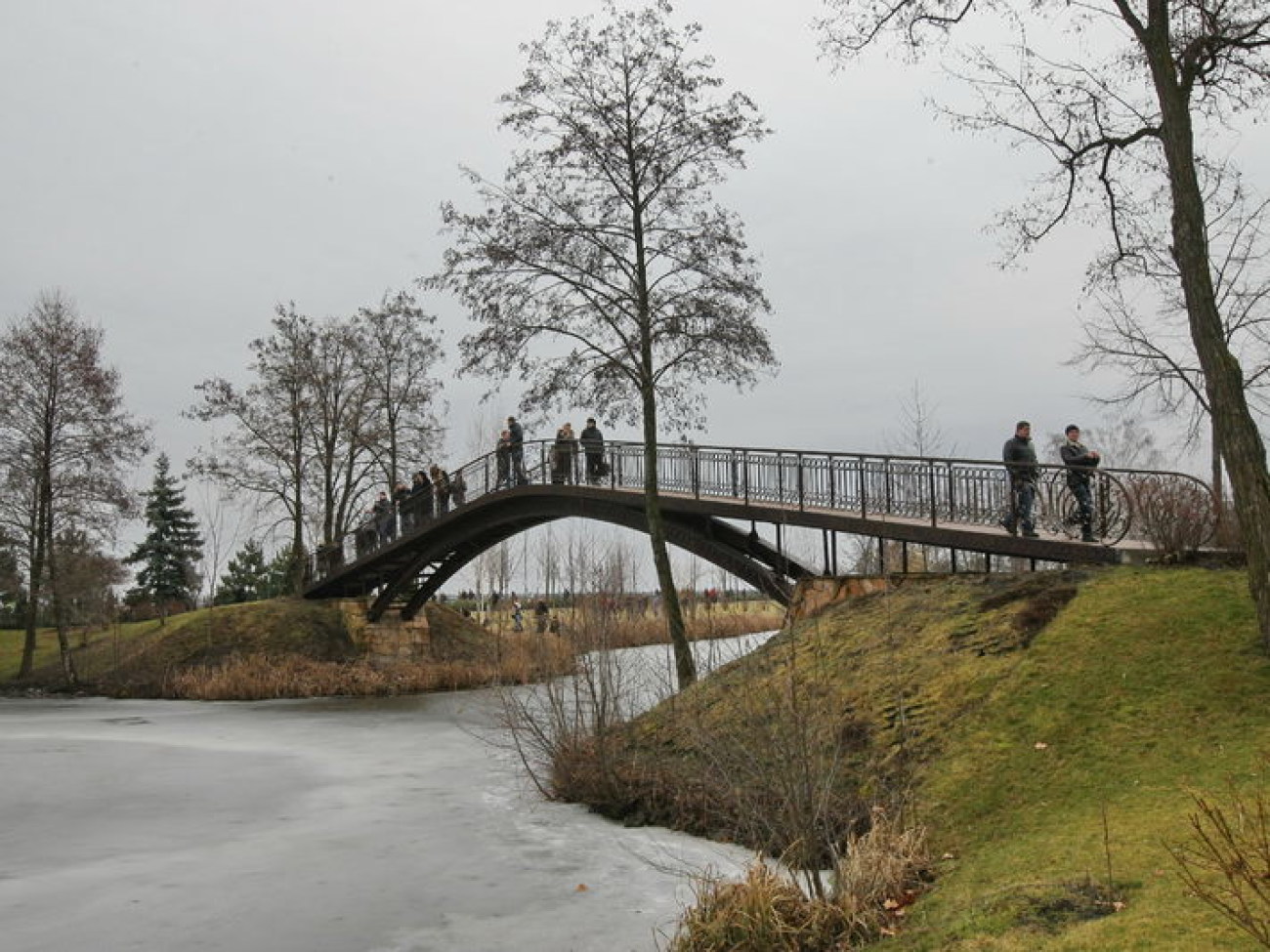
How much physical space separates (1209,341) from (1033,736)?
4.13 metres

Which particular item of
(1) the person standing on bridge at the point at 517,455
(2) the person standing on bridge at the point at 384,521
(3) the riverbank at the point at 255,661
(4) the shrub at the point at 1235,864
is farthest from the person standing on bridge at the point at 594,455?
(4) the shrub at the point at 1235,864

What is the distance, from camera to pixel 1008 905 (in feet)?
21.9

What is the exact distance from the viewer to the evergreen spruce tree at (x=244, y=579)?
185 feet

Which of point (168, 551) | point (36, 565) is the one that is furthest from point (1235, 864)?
point (168, 551)

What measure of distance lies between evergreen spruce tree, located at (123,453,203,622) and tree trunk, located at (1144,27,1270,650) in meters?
51.9

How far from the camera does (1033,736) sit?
9.84m

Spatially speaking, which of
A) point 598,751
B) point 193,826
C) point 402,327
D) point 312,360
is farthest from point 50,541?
point 598,751

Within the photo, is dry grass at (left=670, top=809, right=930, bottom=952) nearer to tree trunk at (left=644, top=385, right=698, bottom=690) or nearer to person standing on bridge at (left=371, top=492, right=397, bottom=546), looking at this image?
tree trunk at (left=644, top=385, right=698, bottom=690)

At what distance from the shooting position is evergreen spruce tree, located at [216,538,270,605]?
185 feet

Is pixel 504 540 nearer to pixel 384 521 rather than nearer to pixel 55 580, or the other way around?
pixel 384 521

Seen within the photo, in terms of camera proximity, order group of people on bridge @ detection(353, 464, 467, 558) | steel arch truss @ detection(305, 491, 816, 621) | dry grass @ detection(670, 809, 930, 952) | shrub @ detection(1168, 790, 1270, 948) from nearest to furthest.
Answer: shrub @ detection(1168, 790, 1270, 948) < dry grass @ detection(670, 809, 930, 952) < steel arch truss @ detection(305, 491, 816, 621) < group of people on bridge @ detection(353, 464, 467, 558)

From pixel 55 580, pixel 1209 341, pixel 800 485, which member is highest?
pixel 1209 341

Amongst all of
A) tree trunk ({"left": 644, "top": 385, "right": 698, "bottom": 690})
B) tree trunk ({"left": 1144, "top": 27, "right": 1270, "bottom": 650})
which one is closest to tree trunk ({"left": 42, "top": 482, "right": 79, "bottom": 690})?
tree trunk ({"left": 644, "top": 385, "right": 698, "bottom": 690})

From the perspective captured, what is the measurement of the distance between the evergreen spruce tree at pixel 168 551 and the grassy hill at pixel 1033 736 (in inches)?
1821
